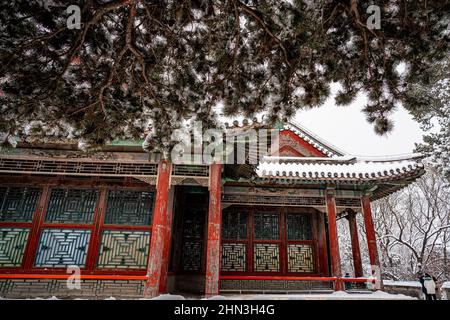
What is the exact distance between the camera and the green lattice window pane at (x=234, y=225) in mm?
8977

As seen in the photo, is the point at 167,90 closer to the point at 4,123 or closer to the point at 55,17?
the point at 55,17

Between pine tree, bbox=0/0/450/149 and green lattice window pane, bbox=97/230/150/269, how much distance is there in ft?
13.8

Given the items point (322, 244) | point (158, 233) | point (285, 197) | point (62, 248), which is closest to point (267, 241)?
point (285, 197)

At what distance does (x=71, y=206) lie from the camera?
7.34 meters

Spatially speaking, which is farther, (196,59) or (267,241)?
(267,241)

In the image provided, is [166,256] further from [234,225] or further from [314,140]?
[314,140]

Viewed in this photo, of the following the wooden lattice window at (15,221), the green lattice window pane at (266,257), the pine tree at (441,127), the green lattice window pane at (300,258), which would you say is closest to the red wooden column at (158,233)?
the wooden lattice window at (15,221)

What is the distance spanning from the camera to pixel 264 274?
853cm

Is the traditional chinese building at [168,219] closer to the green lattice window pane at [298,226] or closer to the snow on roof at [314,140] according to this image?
the green lattice window pane at [298,226]

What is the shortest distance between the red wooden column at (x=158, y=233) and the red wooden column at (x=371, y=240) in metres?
5.85

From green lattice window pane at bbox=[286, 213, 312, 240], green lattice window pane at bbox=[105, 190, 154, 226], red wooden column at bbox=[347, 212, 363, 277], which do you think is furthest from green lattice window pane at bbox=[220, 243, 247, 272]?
red wooden column at bbox=[347, 212, 363, 277]

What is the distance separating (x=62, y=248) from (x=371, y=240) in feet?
26.9

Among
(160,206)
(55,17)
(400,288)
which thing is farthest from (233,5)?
(400,288)
